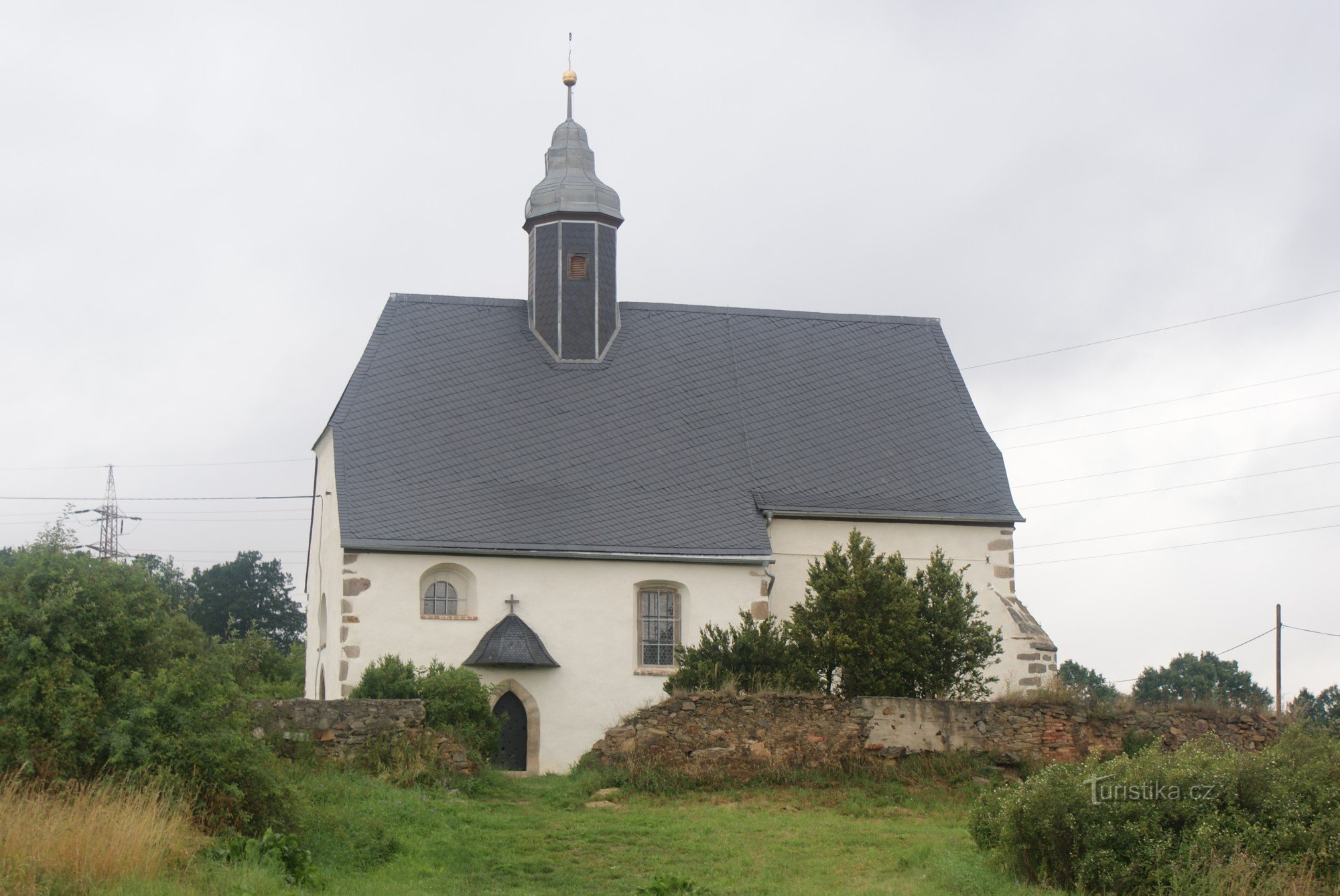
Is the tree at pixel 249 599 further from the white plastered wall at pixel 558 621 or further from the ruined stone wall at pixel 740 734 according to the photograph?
the ruined stone wall at pixel 740 734

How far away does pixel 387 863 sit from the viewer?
498 inches

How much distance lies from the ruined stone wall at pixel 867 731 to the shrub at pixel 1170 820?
16.7 ft

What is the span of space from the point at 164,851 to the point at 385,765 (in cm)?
593

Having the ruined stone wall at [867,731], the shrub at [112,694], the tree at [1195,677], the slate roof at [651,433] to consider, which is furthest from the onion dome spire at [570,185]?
the tree at [1195,677]

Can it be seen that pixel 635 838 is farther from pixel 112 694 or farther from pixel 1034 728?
pixel 1034 728

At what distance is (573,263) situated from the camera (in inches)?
1080

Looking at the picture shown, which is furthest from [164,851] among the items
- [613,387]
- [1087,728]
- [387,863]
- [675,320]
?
[675,320]

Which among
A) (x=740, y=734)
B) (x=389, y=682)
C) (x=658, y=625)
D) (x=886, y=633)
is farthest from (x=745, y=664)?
(x=389, y=682)

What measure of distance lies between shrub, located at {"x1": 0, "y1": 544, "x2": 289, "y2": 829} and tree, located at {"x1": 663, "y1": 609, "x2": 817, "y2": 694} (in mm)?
8340

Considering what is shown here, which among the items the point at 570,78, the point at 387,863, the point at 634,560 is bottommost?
the point at 387,863

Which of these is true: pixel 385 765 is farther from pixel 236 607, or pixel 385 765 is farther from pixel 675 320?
pixel 236 607

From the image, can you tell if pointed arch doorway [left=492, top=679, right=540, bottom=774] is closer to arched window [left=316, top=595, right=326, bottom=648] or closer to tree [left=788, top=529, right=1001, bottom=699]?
arched window [left=316, top=595, right=326, bottom=648]

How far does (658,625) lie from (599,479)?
2.81m

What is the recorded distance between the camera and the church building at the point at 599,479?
898 inches
